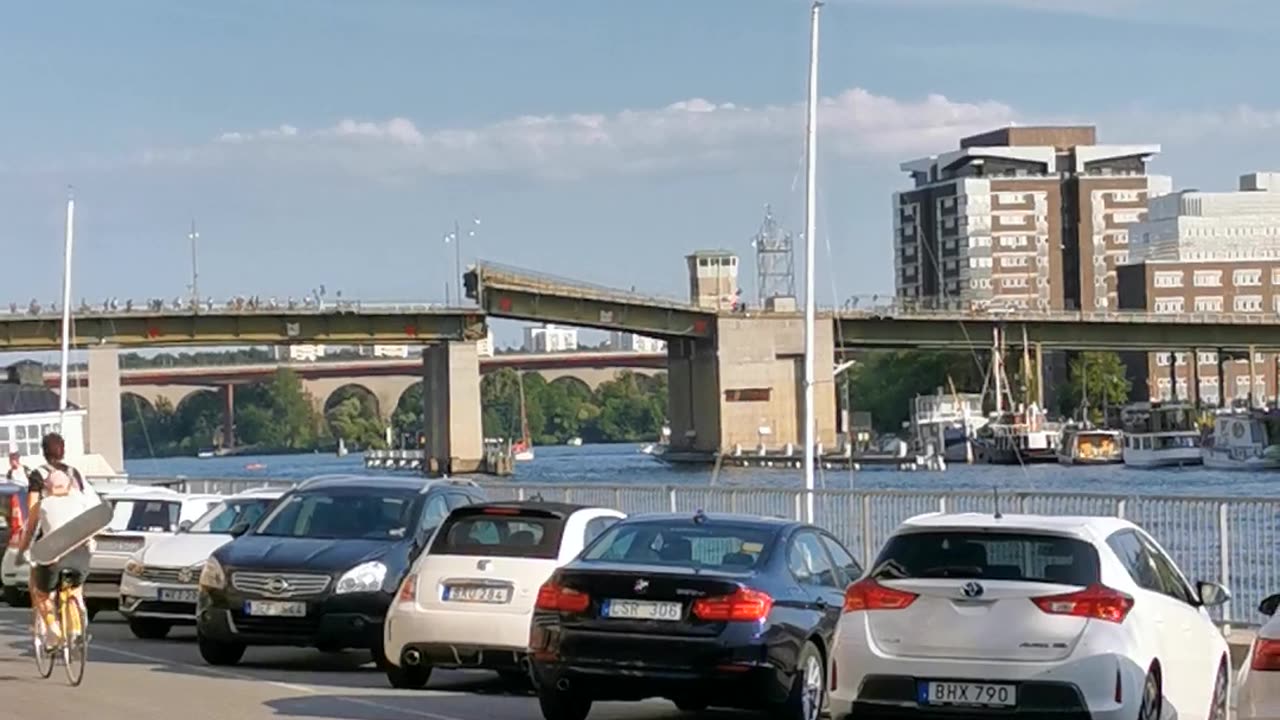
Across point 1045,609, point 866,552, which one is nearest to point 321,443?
point 866,552

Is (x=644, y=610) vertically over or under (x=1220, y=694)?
over

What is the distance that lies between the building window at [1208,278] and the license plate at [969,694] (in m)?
174

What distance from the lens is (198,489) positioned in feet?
131

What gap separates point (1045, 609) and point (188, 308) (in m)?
99.2

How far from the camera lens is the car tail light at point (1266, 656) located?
10648 millimetres

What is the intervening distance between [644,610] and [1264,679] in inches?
213

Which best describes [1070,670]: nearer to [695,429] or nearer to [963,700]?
[963,700]

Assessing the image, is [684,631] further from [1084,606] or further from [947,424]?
[947,424]

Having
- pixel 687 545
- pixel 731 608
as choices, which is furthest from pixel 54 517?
pixel 731 608

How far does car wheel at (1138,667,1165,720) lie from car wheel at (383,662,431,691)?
6582 mm

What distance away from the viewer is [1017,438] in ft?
424

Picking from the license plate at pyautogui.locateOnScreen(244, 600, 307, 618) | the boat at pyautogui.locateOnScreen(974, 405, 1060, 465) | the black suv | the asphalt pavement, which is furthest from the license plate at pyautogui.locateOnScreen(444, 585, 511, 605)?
the boat at pyautogui.locateOnScreen(974, 405, 1060, 465)

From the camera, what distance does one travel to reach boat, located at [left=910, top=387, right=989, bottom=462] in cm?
14525

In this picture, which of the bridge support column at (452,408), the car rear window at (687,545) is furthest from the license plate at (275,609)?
the bridge support column at (452,408)
